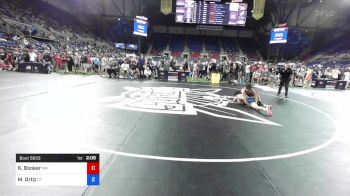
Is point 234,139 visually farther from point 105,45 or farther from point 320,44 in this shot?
point 320,44

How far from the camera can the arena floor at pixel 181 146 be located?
3.28 metres

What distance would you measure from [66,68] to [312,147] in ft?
61.1

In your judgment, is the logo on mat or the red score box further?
the logo on mat

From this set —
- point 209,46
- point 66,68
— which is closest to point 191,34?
point 209,46

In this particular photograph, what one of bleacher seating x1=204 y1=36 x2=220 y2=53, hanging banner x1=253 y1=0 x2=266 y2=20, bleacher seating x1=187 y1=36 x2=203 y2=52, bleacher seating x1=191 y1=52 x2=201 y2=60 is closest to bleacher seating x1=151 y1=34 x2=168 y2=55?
bleacher seating x1=187 y1=36 x2=203 y2=52

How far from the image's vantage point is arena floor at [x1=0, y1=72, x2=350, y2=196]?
3.28 m

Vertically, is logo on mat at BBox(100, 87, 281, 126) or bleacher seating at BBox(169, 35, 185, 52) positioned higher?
bleacher seating at BBox(169, 35, 185, 52)

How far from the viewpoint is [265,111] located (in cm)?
Result: 827
